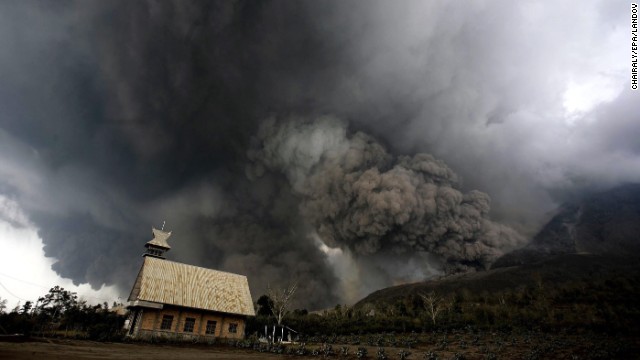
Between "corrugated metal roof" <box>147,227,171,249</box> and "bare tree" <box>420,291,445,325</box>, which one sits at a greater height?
"corrugated metal roof" <box>147,227,171,249</box>

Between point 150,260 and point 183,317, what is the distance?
6577 millimetres

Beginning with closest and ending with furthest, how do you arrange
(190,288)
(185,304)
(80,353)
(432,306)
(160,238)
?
1. (80,353)
2. (185,304)
3. (190,288)
4. (432,306)
5. (160,238)

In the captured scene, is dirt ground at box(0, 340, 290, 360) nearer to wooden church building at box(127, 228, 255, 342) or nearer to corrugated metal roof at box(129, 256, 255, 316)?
wooden church building at box(127, 228, 255, 342)

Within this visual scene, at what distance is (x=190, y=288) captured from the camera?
31438 mm

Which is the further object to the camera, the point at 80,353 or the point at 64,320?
the point at 64,320

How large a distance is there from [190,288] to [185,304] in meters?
2.30

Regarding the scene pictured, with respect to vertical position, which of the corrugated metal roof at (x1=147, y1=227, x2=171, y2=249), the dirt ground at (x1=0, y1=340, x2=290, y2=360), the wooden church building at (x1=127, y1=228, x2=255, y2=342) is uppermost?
the corrugated metal roof at (x1=147, y1=227, x2=171, y2=249)

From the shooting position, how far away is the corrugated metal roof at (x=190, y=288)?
2928 centimetres

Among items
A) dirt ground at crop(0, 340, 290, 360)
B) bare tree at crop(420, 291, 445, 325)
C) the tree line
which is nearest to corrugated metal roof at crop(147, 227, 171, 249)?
the tree line

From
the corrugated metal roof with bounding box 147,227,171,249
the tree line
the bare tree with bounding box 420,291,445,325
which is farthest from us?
the corrugated metal roof with bounding box 147,227,171,249

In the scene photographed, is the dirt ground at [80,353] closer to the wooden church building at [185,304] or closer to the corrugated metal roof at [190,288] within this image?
the wooden church building at [185,304]

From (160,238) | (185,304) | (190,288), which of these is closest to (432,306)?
(190,288)

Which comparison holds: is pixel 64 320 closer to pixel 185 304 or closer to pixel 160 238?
pixel 160 238

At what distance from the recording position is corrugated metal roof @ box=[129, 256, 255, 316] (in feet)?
96.1
